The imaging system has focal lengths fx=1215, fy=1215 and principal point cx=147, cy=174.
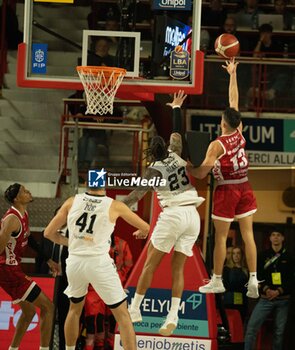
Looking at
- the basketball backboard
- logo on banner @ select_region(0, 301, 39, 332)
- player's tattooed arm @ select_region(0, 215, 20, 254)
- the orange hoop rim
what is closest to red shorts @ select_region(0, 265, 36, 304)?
player's tattooed arm @ select_region(0, 215, 20, 254)

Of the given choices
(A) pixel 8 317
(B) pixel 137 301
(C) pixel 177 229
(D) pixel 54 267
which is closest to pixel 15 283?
(D) pixel 54 267

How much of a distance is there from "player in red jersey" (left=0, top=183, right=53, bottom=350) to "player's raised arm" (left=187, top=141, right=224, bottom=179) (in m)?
2.31

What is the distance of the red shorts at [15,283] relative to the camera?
14.6 m

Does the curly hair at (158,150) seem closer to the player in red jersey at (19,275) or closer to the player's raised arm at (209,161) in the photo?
the player's raised arm at (209,161)

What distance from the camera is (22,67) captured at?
44.5 feet

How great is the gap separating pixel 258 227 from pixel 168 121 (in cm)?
409

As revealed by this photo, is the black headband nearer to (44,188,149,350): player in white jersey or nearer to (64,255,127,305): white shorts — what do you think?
(44,188,149,350): player in white jersey

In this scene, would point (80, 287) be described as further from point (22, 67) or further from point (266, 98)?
point (266, 98)

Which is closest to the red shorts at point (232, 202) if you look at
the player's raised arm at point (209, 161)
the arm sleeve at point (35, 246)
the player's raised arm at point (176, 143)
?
the player's raised arm at point (209, 161)

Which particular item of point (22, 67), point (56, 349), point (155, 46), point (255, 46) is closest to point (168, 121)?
point (155, 46)

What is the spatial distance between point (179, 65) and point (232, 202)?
5.46ft

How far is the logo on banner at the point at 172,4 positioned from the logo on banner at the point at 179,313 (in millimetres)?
3447

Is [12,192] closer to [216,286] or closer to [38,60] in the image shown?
[38,60]

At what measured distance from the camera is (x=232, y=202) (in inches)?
538
